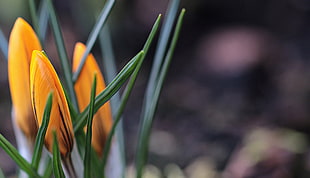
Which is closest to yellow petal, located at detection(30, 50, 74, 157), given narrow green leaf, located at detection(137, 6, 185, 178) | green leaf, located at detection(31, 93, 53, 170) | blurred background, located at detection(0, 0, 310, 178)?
green leaf, located at detection(31, 93, 53, 170)

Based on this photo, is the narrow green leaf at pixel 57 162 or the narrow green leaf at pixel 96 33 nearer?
the narrow green leaf at pixel 57 162

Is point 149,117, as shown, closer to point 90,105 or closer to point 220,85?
point 90,105

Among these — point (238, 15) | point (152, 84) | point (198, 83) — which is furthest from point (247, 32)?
point (152, 84)

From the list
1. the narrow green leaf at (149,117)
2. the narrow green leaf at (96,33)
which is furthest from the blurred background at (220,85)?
the narrow green leaf at (96,33)

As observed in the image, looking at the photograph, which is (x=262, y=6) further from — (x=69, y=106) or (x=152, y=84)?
(x=69, y=106)

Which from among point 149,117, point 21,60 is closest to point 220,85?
point 149,117

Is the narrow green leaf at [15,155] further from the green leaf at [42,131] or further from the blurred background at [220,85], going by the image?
the blurred background at [220,85]
